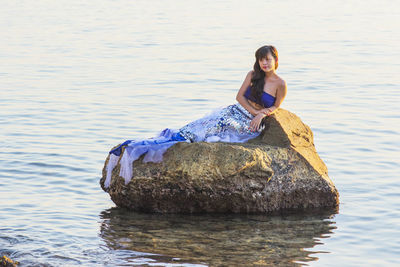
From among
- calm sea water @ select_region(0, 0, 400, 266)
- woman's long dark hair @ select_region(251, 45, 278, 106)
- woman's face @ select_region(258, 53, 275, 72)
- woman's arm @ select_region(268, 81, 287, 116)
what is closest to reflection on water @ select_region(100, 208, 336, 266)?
calm sea water @ select_region(0, 0, 400, 266)

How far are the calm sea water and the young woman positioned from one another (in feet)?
3.92

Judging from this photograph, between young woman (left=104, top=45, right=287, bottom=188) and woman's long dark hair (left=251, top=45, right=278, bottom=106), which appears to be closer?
young woman (left=104, top=45, right=287, bottom=188)

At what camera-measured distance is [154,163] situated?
1052 centimetres

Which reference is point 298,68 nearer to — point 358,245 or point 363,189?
point 363,189

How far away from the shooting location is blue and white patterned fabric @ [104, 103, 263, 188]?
34.8 feet

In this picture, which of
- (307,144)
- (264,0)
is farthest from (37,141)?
(264,0)

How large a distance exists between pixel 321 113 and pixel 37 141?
670 centimetres

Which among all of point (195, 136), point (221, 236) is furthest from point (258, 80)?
point (221, 236)

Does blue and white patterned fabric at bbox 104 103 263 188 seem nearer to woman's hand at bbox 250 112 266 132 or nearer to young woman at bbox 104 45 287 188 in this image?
young woman at bbox 104 45 287 188

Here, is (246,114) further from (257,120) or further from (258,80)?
(258,80)

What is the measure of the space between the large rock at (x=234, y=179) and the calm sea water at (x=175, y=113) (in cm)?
22

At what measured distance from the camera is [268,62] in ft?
36.2

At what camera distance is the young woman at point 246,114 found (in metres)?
11.0

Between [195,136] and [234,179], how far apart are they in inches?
39.3
